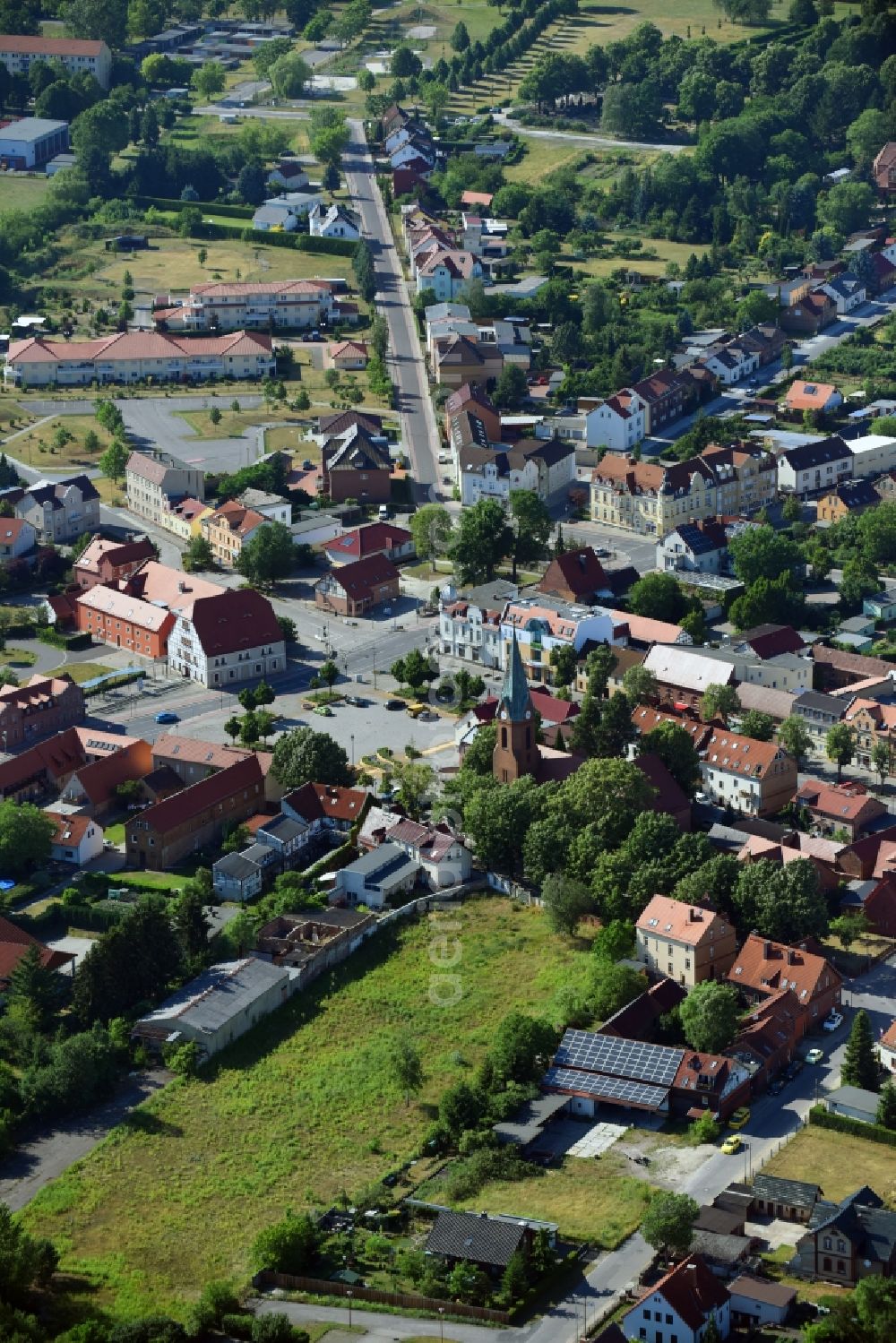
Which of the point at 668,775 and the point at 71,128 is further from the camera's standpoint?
the point at 71,128

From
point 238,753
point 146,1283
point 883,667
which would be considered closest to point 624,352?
point 883,667

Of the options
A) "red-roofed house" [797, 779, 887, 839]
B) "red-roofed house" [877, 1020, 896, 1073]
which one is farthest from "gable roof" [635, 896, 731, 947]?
"red-roofed house" [797, 779, 887, 839]

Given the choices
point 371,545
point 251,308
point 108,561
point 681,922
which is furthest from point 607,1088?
point 251,308

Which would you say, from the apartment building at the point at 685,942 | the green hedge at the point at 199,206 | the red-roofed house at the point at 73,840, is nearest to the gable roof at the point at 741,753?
the apartment building at the point at 685,942

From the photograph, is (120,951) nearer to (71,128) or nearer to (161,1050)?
(161,1050)

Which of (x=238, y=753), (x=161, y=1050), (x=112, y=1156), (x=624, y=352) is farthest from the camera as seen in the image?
(x=624, y=352)

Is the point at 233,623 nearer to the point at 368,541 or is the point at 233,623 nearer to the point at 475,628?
the point at 475,628
